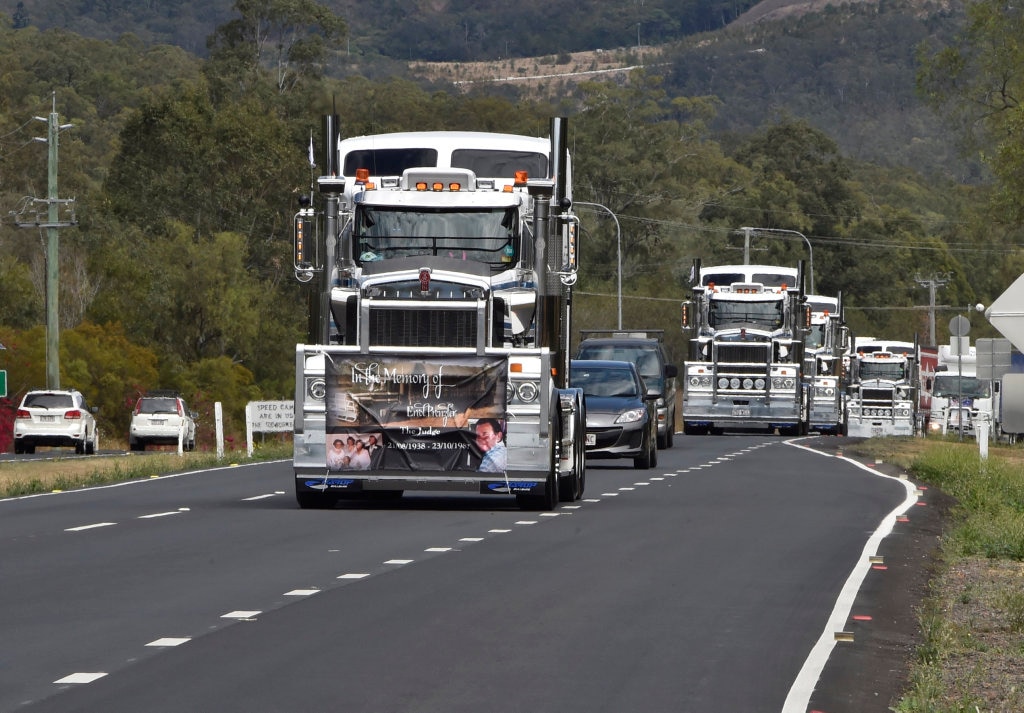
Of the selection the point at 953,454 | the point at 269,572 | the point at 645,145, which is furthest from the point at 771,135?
the point at 269,572

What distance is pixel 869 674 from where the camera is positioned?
10422 mm

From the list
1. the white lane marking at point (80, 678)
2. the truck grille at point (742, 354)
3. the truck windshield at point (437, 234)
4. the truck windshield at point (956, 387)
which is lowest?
the white lane marking at point (80, 678)

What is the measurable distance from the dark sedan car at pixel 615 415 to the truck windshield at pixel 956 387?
3395 cm

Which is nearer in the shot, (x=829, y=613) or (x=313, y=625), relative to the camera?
(x=313, y=625)

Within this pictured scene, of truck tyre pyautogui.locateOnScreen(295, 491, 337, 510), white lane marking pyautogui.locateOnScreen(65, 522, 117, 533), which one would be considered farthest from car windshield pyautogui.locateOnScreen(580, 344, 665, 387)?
white lane marking pyautogui.locateOnScreen(65, 522, 117, 533)

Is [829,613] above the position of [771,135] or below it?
below

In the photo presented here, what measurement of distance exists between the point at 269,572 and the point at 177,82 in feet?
288

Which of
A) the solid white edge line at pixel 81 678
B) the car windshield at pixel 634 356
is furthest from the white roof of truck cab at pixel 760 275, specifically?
the solid white edge line at pixel 81 678

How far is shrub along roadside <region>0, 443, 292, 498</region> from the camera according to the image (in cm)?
2814

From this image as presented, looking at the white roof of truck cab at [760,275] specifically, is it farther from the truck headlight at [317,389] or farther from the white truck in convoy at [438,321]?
the truck headlight at [317,389]

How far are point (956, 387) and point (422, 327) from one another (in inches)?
2065

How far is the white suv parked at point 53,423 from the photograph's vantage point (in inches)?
1905

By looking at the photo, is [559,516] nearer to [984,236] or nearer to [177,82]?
[984,236]

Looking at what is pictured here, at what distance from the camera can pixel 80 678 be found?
9.84 m
